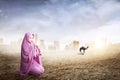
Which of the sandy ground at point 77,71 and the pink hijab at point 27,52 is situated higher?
the pink hijab at point 27,52

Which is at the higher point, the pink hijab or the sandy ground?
the pink hijab

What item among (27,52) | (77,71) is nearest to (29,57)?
(27,52)

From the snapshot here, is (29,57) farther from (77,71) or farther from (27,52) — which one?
(77,71)

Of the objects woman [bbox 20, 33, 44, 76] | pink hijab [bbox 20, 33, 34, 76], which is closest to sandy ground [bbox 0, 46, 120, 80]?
woman [bbox 20, 33, 44, 76]

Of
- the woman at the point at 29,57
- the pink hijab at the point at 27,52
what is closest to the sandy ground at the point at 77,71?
the woman at the point at 29,57

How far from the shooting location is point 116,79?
1076 centimetres

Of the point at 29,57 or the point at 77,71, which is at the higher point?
the point at 29,57

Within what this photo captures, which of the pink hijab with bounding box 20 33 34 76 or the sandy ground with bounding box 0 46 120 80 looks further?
the pink hijab with bounding box 20 33 34 76

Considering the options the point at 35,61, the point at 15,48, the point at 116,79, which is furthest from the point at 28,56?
the point at 15,48

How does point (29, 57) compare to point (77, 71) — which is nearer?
point (29, 57)

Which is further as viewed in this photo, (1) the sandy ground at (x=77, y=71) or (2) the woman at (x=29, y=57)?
(2) the woman at (x=29, y=57)

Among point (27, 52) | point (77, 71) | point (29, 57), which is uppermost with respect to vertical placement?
point (27, 52)

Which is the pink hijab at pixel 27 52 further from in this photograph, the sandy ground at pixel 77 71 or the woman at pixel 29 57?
the sandy ground at pixel 77 71

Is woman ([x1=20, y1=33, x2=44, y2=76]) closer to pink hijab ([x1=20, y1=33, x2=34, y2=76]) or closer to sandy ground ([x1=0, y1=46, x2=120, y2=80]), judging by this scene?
pink hijab ([x1=20, y1=33, x2=34, y2=76])
